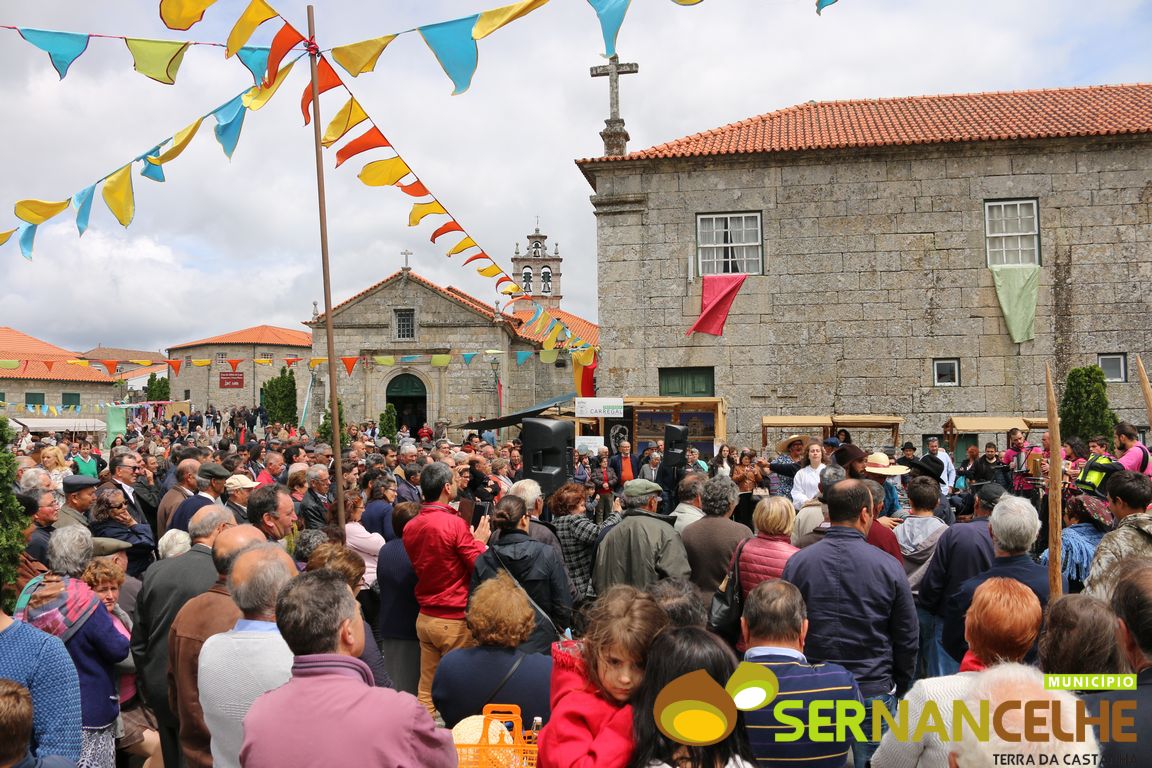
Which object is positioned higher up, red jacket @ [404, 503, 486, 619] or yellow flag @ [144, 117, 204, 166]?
yellow flag @ [144, 117, 204, 166]

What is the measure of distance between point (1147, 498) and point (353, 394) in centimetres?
3593

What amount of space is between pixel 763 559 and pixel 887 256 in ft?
47.1

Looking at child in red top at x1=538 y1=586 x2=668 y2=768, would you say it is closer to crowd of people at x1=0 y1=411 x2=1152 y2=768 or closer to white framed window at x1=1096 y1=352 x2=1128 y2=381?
crowd of people at x1=0 y1=411 x2=1152 y2=768

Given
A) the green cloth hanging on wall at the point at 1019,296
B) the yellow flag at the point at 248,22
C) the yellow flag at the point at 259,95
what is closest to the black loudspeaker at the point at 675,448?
the yellow flag at the point at 259,95

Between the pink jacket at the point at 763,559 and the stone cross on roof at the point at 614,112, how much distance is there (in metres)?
14.5

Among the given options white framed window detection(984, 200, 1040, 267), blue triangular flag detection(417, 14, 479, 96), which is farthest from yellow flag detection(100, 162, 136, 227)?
white framed window detection(984, 200, 1040, 267)

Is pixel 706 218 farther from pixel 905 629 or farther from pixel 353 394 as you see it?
pixel 353 394

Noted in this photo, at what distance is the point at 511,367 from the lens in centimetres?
3959

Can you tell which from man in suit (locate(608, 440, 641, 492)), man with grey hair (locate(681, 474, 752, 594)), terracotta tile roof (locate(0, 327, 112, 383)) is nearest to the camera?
man with grey hair (locate(681, 474, 752, 594))

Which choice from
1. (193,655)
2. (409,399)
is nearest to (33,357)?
(409,399)

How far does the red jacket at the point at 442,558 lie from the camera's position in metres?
5.35

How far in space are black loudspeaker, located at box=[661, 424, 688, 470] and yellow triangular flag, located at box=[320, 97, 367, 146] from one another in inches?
228

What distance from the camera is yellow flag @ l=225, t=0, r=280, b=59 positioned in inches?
255

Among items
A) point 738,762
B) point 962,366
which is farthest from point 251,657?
point 962,366
